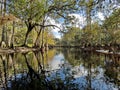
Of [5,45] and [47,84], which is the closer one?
[47,84]

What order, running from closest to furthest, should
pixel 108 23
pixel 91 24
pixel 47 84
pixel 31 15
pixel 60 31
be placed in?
pixel 47 84
pixel 108 23
pixel 31 15
pixel 60 31
pixel 91 24

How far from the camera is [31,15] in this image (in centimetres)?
3962

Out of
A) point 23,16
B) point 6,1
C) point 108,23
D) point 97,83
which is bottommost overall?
point 97,83

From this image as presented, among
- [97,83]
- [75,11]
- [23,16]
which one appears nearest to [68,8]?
[75,11]

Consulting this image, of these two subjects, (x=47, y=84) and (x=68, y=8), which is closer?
(x=47, y=84)

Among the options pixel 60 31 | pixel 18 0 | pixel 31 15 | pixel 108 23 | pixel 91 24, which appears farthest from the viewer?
pixel 91 24

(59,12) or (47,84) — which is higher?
(59,12)

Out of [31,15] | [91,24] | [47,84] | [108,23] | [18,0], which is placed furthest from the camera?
[91,24]

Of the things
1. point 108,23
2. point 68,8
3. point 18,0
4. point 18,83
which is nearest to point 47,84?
point 18,83

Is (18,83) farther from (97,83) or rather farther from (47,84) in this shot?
(97,83)

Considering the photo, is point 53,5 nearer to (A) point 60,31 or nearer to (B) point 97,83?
(A) point 60,31

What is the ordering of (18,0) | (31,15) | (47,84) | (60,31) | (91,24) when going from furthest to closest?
(91,24), (60,31), (31,15), (18,0), (47,84)

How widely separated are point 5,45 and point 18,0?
298 inches

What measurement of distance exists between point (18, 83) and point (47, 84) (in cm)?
141
